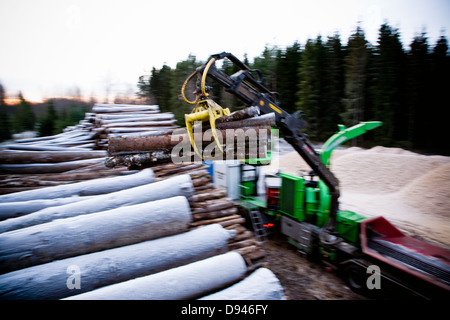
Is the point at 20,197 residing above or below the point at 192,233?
above

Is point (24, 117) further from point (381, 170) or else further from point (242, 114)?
point (381, 170)

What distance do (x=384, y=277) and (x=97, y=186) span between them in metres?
5.81

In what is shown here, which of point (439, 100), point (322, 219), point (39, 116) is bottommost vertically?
point (322, 219)

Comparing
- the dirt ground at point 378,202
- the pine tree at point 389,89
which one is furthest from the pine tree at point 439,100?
the dirt ground at point 378,202

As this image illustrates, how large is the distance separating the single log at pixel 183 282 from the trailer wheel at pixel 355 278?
441 centimetres

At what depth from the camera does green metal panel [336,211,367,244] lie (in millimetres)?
5883

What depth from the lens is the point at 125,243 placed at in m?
2.49

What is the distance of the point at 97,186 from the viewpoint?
11.5ft

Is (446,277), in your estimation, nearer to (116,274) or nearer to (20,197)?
(116,274)

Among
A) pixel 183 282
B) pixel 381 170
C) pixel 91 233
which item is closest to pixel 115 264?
pixel 91 233

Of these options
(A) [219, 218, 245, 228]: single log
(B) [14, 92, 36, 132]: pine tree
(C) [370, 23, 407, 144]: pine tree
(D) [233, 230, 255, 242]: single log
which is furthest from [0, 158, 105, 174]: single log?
(B) [14, 92, 36, 132]: pine tree

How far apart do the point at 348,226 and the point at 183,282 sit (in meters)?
5.17

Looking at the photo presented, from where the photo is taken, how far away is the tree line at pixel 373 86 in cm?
2546

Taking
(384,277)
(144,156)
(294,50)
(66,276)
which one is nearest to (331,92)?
(294,50)
